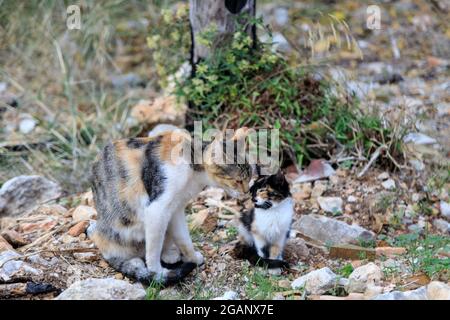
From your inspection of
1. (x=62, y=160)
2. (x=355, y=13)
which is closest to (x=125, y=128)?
(x=62, y=160)

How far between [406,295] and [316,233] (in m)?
1.55

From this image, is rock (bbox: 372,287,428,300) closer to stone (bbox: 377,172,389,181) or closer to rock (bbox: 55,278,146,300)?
rock (bbox: 55,278,146,300)

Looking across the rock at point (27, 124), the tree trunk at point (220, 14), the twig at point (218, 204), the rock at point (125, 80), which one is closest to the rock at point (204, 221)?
the twig at point (218, 204)

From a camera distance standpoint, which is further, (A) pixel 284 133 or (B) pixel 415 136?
(B) pixel 415 136

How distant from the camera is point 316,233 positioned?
5.73m

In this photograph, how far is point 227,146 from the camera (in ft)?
15.4

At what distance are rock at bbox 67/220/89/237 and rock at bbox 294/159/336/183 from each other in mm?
1932

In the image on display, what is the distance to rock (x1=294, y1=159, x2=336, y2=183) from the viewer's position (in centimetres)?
656

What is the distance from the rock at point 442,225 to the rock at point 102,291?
2.85 m

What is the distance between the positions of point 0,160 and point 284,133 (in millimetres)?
2944

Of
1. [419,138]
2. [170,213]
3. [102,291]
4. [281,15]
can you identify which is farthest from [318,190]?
[281,15]

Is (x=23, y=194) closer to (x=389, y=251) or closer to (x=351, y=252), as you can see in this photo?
(x=351, y=252)

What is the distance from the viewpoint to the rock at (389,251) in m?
5.32
